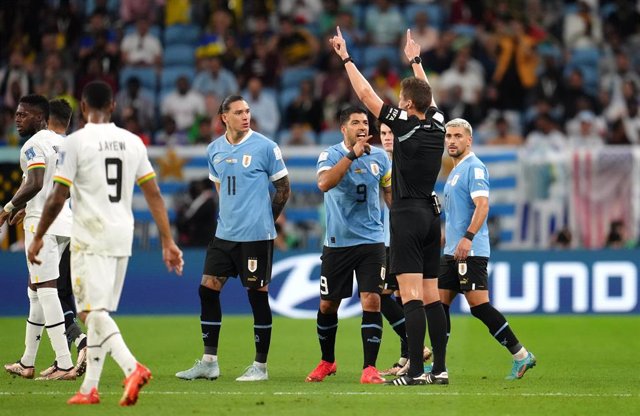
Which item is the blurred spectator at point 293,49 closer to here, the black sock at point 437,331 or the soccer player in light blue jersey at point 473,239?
the soccer player in light blue jersey at point 473,239

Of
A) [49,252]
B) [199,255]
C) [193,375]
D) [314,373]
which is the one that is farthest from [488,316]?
[199,255]

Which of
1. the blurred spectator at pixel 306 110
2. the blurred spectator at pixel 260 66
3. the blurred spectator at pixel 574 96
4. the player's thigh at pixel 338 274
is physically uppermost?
the blurred spectator at pixel 260 66

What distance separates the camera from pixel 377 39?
24125 millimetres

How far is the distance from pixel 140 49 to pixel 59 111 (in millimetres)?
12308

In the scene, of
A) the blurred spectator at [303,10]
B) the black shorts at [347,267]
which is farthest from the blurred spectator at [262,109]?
the black shorts at [347,267]

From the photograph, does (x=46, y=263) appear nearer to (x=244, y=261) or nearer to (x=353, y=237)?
(x=244, y=261)

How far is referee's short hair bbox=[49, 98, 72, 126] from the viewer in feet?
37.1

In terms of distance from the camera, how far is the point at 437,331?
10625 millimetres

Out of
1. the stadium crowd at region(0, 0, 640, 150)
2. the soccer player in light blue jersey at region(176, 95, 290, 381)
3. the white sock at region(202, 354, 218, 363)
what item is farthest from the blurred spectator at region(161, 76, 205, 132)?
the white sock at region(202, 354, 218, 363)

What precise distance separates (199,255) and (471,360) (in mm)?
6409

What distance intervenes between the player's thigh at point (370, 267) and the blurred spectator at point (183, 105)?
426 inches

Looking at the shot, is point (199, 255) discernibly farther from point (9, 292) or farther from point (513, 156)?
point (513, 156)

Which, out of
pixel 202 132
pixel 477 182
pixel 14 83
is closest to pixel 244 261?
pixel 477 182

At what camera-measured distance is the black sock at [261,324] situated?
1146 cm
